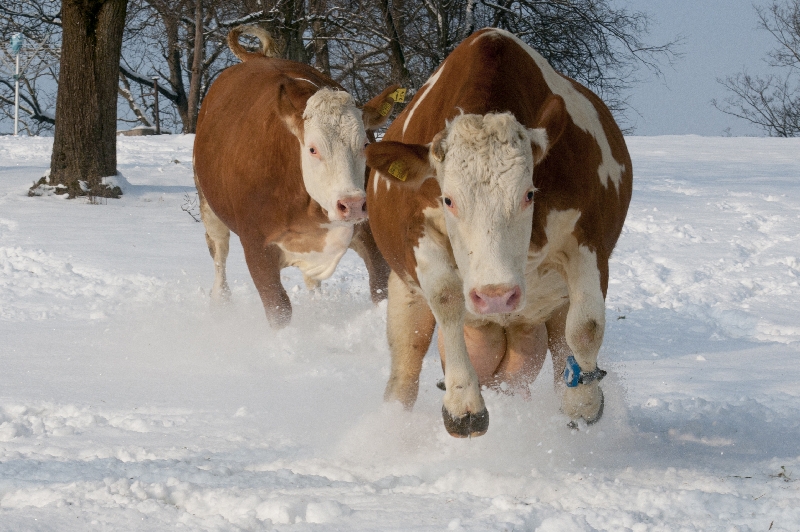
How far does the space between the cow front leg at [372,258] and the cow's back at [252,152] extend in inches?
18.9

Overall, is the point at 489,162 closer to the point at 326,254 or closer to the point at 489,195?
the point at 489,195

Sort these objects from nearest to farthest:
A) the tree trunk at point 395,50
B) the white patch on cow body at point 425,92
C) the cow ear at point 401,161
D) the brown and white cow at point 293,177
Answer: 1. the cow ear at point 401,161
2. the white patch on cow body at point 425,92
3. the brown and white cow at point 293,177
4. the tree trunk at point 395,50

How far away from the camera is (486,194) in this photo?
11.2 ft

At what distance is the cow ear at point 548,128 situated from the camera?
12.0ft

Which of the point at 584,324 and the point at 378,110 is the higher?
the point at 378,110

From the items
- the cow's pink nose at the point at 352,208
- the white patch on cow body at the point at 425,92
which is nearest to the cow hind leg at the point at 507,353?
the white patch on cow body at the point at 425,92

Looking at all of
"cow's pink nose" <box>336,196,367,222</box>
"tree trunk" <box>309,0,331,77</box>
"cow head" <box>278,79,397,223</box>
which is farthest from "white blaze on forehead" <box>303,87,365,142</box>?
"tree trunk" <box>309,0,331,77</box>

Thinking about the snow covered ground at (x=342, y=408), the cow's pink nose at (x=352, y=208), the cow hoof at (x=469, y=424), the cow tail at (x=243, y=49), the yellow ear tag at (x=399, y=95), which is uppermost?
the cow tail at (x=243, y=49)

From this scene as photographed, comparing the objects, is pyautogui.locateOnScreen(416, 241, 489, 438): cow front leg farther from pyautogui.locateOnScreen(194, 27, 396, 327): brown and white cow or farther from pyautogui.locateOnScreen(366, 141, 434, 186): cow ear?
pyautogui.locateOnScreen(194, 27, 396, 327): brown and white cow

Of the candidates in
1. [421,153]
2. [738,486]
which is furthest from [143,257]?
[738,486]

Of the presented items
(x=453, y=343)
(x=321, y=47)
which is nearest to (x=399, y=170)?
(x=453, y=343)

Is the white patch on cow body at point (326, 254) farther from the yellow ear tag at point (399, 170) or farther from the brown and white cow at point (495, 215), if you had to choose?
the yellow ear tag at point (399, 170)

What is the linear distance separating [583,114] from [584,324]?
968mm

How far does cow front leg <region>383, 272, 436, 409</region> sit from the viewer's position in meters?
4.65
